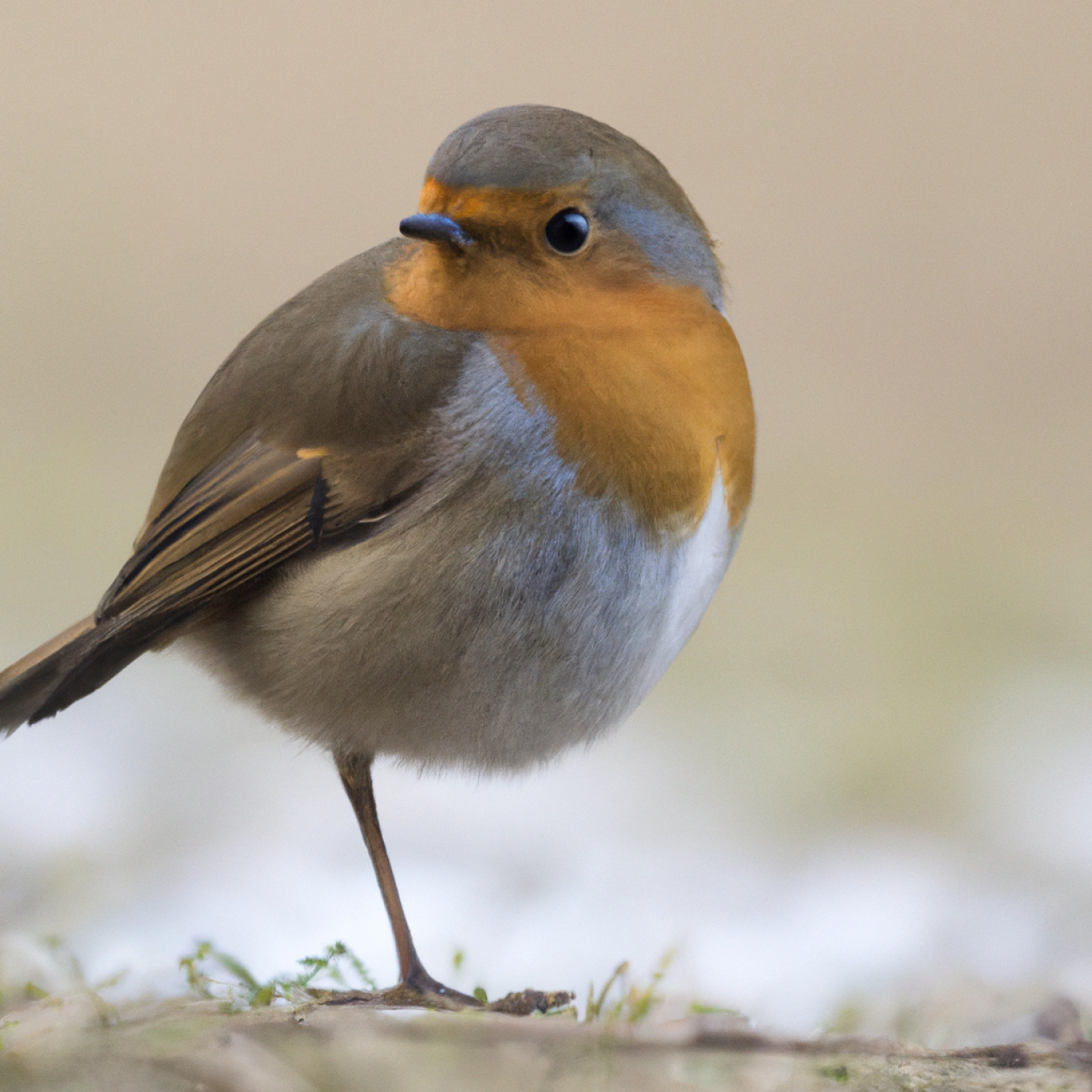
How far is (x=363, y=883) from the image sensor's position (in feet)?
11.8

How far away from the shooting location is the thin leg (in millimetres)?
2621

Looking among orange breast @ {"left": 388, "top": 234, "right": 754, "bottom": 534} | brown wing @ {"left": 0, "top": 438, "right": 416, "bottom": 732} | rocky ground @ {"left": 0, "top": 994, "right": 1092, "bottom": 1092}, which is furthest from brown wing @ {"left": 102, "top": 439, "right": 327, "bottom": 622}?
rocky ground @ {"left": 0, "top": 994, "right": 1092, "bottom": 1092}

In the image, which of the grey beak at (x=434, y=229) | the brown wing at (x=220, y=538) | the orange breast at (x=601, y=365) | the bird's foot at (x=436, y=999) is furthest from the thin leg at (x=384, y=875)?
the grey beak at (x=434, y=229)

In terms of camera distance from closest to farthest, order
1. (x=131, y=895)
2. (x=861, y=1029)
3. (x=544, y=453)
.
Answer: (x=544, y=453)
(x=861, y=1029)
(x=131, y=895)

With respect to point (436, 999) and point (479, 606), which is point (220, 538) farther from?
point (436, 999)

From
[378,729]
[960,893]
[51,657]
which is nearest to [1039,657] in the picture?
[960,893]

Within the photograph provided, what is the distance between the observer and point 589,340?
7.39 ft

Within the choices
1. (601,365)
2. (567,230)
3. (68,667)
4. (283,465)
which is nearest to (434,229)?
(567,230)

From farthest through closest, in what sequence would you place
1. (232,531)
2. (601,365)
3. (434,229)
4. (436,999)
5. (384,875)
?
(384,875)
(436,999)
(232,531)
(601,365)
(434,229)

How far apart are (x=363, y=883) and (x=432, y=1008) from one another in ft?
3.81

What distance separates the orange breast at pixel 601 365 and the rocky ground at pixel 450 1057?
81 cm

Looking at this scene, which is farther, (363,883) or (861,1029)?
(363,883)

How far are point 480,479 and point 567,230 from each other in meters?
0.40

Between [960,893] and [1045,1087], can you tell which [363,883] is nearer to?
[960,893]
